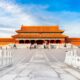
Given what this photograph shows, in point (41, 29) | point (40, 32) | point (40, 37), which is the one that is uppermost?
point (41, 29)

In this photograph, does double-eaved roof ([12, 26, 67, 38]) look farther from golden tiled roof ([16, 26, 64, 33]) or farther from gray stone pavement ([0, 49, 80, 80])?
gray stone pavement ([0, 49, 80, 80])

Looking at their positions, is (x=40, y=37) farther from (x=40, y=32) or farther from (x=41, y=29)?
(x=41, y=29)

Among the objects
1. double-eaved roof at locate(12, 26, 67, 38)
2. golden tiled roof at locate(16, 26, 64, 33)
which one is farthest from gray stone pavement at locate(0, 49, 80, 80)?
golden tiled roof at locate(16, 26, 64, 33)

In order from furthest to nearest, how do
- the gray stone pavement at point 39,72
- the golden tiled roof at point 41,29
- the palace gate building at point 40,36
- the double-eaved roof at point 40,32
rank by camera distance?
the golden tiled roof at point 41,29, the double-eaved roof at point 40,32, the palace gate building at point 40,36, the gray stone pavement at point 39,72

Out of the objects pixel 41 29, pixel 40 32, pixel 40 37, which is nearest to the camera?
pixel 40 37

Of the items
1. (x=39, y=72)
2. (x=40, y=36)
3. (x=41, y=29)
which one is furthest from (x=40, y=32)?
(x=39, y=72)

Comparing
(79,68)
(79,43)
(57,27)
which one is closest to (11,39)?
(57,27)

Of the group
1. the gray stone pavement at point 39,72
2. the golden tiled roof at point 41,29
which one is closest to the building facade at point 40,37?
the golden tiled roof at point 41,29

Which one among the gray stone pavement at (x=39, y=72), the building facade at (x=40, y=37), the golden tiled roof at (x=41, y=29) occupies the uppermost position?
the golden tiled roof at (x=41, y=29)

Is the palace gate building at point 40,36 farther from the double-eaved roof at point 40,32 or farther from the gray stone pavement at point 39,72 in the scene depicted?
the gray stone pavement at point 39,72

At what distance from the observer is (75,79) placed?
9266 mm

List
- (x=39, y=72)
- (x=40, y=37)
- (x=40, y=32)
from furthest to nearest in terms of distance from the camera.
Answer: (x=40, y=32)
(x=40, y=37)
(x=39, y=72)

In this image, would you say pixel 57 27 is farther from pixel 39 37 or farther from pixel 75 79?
pixel 75 79

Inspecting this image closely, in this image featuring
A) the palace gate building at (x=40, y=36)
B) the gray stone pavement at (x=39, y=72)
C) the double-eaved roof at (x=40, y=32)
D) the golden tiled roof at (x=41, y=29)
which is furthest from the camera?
the golden tiled roof at (x=41, y=29)
